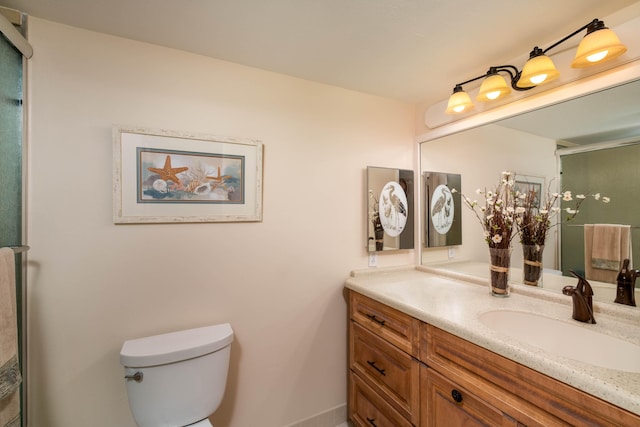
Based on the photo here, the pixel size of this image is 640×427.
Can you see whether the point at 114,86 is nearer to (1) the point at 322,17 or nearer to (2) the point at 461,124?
(1) the point at 322,17

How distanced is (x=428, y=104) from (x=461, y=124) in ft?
1.19

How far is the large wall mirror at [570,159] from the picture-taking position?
1.15 meters

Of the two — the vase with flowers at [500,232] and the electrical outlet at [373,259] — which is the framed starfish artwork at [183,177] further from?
the vase with flowers at [500,232]

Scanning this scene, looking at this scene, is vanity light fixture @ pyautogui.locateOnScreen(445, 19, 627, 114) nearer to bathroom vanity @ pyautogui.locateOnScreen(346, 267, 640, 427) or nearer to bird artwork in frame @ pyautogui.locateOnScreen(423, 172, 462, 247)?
bird artwork in frame @ pyautogui.locateOnScreen(423, 172, 462, 247)

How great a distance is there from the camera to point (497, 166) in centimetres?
164

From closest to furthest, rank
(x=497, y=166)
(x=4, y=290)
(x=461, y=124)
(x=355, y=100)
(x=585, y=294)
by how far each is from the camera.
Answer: (x=4, y=290) → (x=585, y=294) → (x=497, y=166) → (x=461, y=124) → (x=355, y=100)

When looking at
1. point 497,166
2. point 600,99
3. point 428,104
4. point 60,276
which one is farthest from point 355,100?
point 60,276

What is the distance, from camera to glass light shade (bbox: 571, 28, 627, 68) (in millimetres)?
1023

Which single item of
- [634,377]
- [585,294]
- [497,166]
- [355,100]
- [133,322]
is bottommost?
[133,322]

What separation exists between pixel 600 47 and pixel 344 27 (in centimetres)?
102

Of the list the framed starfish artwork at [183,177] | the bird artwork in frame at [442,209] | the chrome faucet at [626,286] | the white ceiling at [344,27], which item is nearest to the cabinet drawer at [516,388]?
the chrome faucet at [626,286]

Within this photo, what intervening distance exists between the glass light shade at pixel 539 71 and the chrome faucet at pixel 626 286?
89 centimetres

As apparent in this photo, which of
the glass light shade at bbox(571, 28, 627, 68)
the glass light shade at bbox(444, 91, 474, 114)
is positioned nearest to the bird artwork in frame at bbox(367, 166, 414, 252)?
the glass light shade at bbox(444, 91, 474, 114)

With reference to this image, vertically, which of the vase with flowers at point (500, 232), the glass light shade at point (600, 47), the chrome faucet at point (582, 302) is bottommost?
the chrome faucet at point (582, 302)
